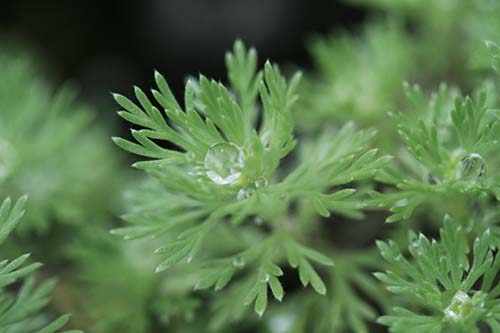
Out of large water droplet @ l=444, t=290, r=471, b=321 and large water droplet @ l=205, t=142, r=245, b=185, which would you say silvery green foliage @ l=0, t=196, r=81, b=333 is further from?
large water droplet @ l=444, t=290, r=471, b=321

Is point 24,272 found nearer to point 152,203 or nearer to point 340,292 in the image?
point 152,203

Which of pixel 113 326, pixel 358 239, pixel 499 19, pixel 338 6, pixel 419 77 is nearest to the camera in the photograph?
pixel 499 19

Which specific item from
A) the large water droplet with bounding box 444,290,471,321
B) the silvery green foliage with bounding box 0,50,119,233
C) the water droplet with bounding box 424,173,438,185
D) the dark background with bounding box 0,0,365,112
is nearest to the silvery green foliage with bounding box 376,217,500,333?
the large water droplet with bounding box 444,290,471,321

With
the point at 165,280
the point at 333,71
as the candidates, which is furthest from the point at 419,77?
the point at 165,280

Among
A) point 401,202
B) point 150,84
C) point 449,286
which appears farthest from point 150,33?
point 449,286

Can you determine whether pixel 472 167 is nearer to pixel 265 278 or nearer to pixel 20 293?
pixel 265 278

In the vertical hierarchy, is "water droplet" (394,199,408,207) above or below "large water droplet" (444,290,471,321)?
above

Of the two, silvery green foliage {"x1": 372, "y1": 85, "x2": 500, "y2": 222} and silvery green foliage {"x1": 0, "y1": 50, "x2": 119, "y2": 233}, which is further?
silvery green foliage {"x1": 0, "y1": 50, "x2": 119, "y2": 233}
